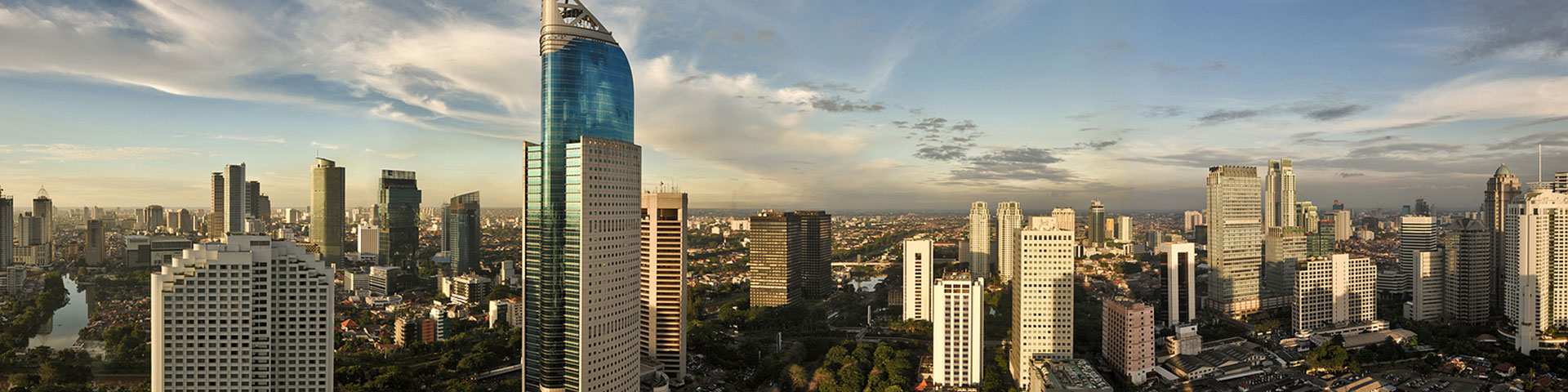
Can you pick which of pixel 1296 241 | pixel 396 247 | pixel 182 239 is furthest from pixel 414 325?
pixel 1296 241

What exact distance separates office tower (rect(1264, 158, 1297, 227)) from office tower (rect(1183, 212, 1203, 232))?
1404cm

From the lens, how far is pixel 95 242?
119 ft

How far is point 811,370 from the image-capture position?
23781 mm

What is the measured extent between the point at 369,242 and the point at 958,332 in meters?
46.3

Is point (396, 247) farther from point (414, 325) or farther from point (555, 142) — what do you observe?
point (555, 142)

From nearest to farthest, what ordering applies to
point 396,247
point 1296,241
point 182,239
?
point 182,239, point 1296,241, point 396,247

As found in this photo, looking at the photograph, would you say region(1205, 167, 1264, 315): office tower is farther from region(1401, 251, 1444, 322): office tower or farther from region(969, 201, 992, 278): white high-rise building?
region(969, 201, 992, 278): white high-rise building

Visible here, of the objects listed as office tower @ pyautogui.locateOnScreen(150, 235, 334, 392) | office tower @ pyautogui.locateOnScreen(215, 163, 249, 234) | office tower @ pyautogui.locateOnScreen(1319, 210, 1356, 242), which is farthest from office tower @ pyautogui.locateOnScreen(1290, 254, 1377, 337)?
office tower @ pyautogui.locateOnScreen(215, 163, 249, 234)

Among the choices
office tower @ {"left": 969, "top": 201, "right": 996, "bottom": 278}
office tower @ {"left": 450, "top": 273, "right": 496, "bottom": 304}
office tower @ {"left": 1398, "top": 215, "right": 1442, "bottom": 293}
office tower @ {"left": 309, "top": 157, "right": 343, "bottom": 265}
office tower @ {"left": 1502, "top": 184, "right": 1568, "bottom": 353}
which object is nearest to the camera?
office tower @ {"left": 1502, "top": 184, "right": 1568, "bottom": 353}

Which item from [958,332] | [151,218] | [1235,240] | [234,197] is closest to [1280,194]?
[1235,240]

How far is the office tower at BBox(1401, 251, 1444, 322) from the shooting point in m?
31.7

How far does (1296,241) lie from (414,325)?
44.4 metres

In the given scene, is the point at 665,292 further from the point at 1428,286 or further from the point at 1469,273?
the point at 1469,273

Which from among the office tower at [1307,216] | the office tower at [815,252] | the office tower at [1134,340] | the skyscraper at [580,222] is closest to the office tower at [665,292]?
the skyscraper at [580,222]
